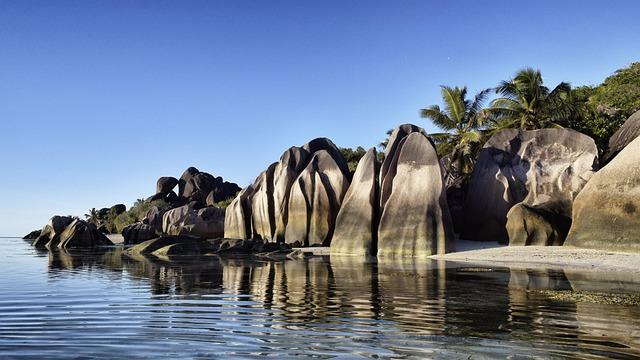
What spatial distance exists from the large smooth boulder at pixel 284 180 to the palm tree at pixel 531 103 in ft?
45.1

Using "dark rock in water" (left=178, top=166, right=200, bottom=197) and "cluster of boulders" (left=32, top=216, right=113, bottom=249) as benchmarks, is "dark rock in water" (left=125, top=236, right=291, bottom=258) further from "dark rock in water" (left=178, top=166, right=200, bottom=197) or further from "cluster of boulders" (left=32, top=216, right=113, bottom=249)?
"dark rock in water" (left=178, top=166, right=200, bottom=197)

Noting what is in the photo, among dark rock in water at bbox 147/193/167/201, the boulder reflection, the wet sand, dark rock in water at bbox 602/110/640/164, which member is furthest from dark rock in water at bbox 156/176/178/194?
the boulder reflection

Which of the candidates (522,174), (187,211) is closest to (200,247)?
(522,174)

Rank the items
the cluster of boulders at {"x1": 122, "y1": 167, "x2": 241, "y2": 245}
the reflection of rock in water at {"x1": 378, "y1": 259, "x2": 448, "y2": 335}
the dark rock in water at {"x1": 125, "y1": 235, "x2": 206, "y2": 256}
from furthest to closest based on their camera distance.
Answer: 1. the cluster of boulders at {"x1": 122, "y1": 167, "x2": 241, "y2": 245}
2. the dark rock in water at {"x1": 125, "y1": 235, "x2": 206, "y2": 256}
3. the reflection of rock in water at {"x1": 378, "y1": 259, "x2": 448, "y2": 335}

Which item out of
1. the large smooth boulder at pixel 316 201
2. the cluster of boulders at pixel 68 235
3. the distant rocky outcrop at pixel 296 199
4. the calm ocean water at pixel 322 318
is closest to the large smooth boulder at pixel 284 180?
the distant rocky outcrop at pixel 296 199

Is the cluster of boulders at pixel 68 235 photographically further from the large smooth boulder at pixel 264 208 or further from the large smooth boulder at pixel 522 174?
the large smooth boulder at pixel 522 174

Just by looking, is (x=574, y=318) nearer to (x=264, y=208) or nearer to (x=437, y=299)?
(x=437, y=299)

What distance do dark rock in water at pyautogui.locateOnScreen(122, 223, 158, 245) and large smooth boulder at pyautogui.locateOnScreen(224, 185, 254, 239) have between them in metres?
17.5

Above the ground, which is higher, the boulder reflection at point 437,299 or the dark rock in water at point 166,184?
the dark rock in water at point 166,184

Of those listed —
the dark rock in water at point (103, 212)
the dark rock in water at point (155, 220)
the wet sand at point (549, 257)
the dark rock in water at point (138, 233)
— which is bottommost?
the wet sand at point (549, 257)

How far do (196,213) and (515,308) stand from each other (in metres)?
51.5

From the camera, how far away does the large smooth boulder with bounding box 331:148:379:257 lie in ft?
95.2

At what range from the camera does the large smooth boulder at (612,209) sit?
21.8 meters

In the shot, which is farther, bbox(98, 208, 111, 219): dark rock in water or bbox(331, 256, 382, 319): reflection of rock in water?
bbox(98, 208, 111, 219): dark rock in water
